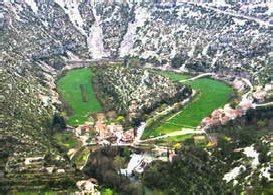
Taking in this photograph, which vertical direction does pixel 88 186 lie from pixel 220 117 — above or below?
below

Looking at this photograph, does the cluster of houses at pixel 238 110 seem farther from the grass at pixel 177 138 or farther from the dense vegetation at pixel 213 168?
the dense vegetation at pixel 213 168

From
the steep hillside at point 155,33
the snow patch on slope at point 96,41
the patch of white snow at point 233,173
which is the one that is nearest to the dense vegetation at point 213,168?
the patch of white snow at point 233,173

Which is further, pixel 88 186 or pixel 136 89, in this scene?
pixel 136 89

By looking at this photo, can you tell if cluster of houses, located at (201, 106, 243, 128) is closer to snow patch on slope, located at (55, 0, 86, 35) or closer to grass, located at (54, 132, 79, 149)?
grass, located at (54, 132, 79, 149)

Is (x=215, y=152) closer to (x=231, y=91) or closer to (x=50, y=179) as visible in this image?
(x=50, y=179)

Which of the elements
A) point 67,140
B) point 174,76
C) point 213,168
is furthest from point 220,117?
point 174,76

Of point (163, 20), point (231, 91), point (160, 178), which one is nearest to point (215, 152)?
point (160, 178)

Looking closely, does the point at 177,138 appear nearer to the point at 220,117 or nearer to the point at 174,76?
the point at 220,117
